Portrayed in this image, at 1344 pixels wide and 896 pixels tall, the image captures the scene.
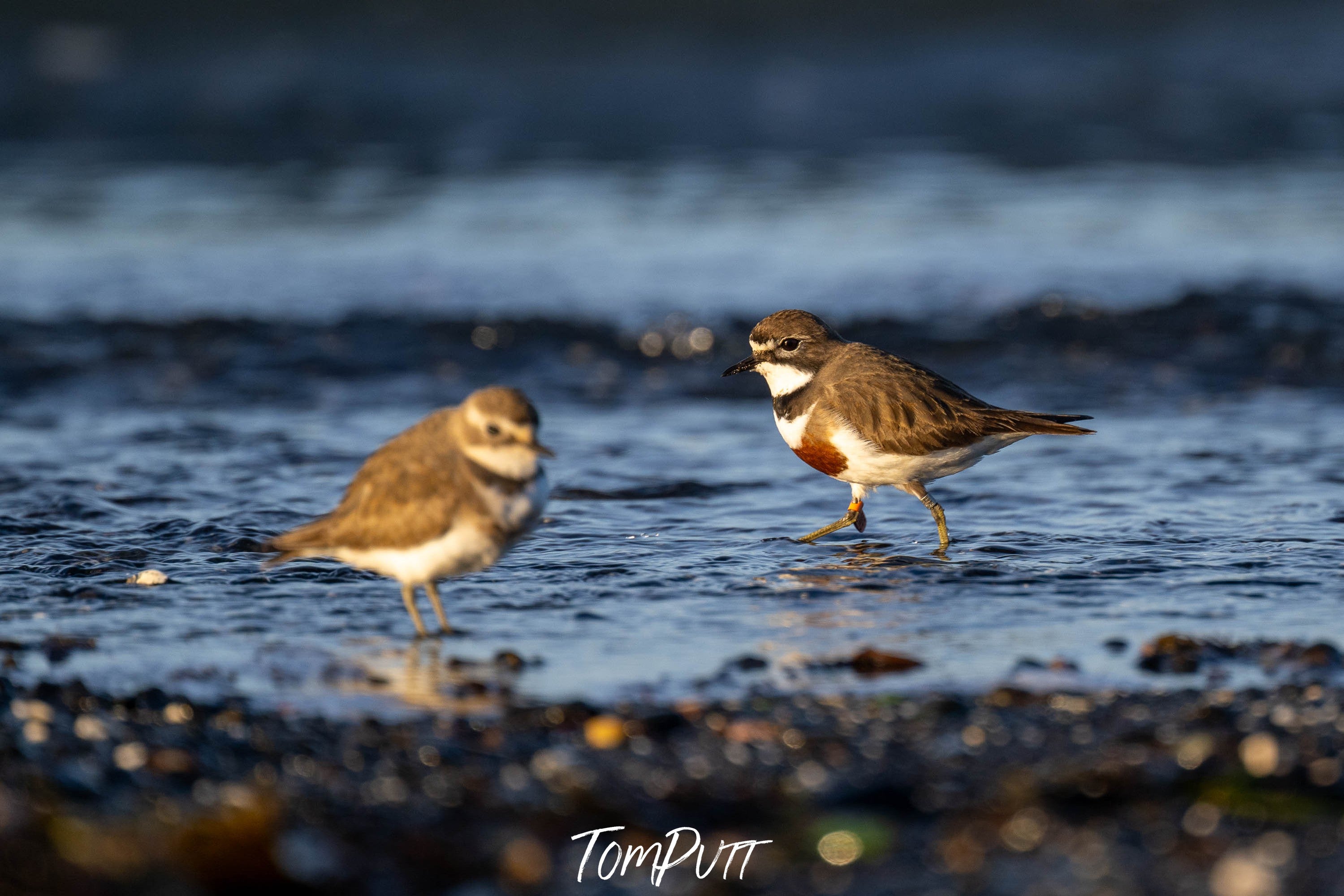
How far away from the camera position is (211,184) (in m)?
22.4

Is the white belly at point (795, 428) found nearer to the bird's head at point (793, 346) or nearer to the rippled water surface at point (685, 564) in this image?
the bird's head at point (793, 346)

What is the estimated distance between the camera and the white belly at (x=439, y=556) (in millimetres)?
5664

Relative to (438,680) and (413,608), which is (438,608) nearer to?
(413,608)

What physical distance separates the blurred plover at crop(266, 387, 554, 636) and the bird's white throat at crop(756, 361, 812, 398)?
2.60 meters

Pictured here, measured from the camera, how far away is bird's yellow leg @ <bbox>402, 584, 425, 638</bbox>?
19.7 ft

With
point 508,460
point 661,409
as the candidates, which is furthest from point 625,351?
point 508,460

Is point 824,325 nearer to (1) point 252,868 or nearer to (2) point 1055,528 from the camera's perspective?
(2) point 1055,528

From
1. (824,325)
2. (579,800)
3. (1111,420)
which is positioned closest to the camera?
(579,800)

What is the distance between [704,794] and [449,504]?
74.8 inches

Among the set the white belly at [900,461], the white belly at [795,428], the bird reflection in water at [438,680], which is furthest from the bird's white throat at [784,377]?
the bird reflection in water at [438,680]

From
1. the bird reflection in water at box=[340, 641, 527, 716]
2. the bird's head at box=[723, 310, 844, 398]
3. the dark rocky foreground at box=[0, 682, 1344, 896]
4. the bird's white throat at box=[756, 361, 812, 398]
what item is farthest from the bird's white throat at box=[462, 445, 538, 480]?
the bird's white throat at box=[756, 361, 812, 398]

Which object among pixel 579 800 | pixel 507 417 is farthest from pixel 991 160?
pixel 579 800

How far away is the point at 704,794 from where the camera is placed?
4336mm

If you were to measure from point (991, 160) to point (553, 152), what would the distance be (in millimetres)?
7639
